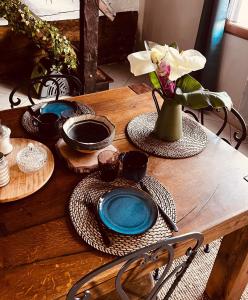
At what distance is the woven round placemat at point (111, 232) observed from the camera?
889 millimetres

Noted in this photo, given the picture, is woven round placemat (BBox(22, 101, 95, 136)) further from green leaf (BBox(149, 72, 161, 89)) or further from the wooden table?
green leaf (BBox(149, 72, 161, 89))

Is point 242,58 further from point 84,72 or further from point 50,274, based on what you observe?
point 50,274

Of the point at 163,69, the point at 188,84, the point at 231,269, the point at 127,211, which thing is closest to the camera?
the point at 127,211

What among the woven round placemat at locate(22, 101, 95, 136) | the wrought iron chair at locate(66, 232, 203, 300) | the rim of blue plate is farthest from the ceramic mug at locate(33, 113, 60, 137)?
the wrought iron chair at locate(66, 232, 203, 300)

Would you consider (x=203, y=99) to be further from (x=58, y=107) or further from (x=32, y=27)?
(x=32, y=27)

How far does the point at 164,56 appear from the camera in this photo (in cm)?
111

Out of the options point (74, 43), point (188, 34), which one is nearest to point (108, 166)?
point (188, 34)

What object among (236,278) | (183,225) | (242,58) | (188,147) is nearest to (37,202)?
(183,225)

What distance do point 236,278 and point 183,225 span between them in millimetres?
572

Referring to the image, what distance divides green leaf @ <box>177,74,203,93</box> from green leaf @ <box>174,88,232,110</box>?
45 mm

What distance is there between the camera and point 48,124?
4.13ft

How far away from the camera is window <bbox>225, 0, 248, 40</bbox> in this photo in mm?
2708

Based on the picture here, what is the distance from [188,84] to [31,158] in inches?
26.1

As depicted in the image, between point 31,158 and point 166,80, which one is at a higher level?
point 166,80
